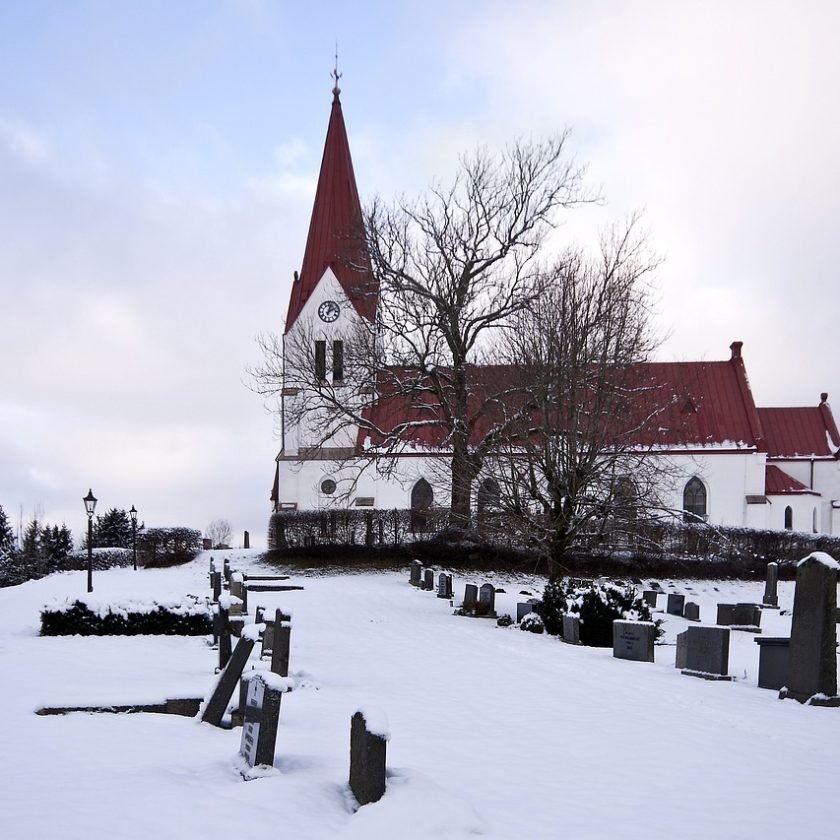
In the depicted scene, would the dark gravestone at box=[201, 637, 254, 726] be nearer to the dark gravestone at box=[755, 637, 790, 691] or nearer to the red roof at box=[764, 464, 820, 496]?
the dark gravestone at box=[755, 637, 790, 691]

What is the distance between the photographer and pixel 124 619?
15.9m

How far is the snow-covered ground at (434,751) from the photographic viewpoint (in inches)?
224

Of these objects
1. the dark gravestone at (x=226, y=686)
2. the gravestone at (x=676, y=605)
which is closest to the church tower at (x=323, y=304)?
the gravestone at (x=676, y=605)

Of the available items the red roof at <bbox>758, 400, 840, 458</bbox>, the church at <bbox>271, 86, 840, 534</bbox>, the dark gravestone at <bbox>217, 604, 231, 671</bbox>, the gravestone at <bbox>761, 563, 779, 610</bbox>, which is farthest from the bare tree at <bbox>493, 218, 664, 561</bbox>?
the red roof at <bbox>758, 400, 840, 458</bbox>

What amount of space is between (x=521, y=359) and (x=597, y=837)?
17.8 m

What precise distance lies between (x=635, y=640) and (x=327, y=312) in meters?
29.8

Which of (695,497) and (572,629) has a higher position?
(695,497)

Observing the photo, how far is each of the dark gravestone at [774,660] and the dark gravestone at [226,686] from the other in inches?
261

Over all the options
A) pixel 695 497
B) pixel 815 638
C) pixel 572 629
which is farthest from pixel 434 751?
pixel 695 497

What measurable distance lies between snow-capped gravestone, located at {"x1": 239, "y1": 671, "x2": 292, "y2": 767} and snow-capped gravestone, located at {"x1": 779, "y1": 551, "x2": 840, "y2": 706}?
673 centimetres

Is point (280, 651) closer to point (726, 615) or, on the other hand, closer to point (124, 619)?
point (124, 619)

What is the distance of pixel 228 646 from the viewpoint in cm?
1134

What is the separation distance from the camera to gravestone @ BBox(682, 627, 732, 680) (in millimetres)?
12297

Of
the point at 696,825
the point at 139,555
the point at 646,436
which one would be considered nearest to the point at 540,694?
the point at 696,825
